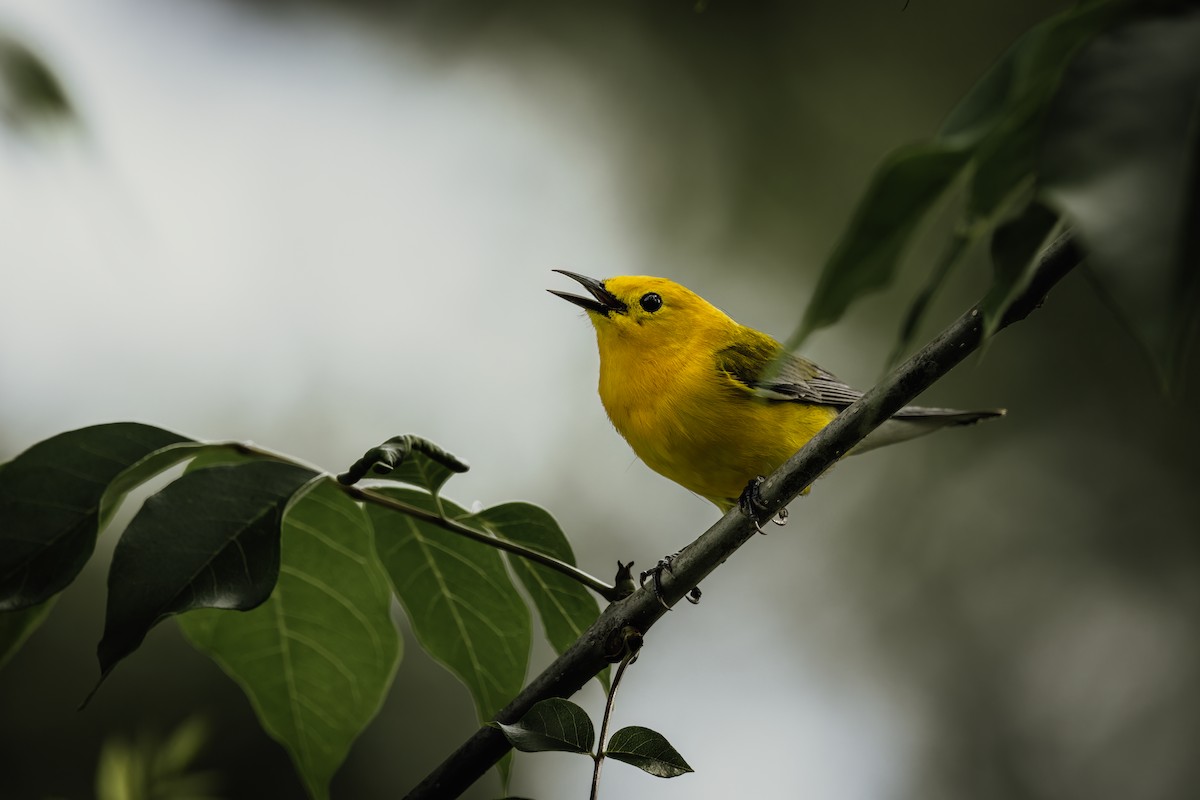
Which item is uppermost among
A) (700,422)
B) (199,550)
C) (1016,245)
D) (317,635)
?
(700,422)

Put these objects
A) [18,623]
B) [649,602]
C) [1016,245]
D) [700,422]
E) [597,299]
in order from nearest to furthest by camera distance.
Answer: [1016,245] → [649,602] → [18,623] → [700,422] → [597,299]

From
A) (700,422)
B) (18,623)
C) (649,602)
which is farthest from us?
(700,422)

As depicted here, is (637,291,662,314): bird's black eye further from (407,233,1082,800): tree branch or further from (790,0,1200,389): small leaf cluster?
(790,0,1200,389): small leaf cluster

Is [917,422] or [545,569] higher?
[917,422]

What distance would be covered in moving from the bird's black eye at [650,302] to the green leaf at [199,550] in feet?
7.79

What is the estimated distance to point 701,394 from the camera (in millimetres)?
3289

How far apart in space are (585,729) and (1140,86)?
2.99ft

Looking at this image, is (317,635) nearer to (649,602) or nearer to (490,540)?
(490,540)

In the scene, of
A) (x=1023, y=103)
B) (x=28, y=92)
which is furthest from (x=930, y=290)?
(x=28, y=92)

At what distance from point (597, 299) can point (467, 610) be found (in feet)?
7.32

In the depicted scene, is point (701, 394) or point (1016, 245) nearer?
point (1016, 245)

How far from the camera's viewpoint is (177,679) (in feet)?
20.1

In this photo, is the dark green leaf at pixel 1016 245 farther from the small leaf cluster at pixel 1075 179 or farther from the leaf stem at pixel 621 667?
the leaf stem at pixel 621 667

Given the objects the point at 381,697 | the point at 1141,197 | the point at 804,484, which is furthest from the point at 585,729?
the point at 1141,197
